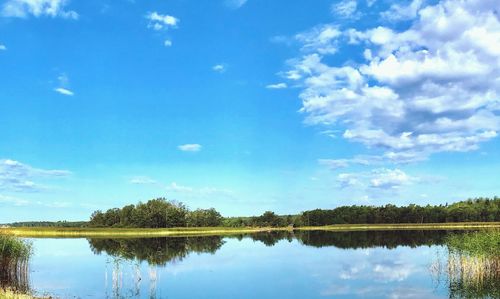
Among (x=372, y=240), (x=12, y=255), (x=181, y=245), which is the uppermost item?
(x=12, y=255)

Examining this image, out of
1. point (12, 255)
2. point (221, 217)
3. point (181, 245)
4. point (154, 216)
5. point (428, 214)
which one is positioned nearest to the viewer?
point (12, 255)

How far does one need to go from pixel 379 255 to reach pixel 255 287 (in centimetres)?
2869

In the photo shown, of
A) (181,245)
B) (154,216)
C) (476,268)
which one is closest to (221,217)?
(154,216)

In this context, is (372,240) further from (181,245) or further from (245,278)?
(245,278)

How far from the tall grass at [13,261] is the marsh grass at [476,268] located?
3138 centimetres

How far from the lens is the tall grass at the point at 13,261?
36062mm

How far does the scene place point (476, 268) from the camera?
1320 inches

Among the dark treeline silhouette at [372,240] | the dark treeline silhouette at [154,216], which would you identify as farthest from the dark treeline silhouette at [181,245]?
the dark treeline silhouette at [154,216]

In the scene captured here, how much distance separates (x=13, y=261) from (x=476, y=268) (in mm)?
35366

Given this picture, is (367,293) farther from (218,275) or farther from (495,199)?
(495,199)

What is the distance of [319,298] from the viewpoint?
29938 millimetres

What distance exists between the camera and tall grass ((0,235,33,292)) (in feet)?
118

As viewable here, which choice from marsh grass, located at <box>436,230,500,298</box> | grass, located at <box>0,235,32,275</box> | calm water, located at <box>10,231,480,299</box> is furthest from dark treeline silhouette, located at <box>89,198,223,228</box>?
marsh grass, located at <box>436,230,500,298</box>

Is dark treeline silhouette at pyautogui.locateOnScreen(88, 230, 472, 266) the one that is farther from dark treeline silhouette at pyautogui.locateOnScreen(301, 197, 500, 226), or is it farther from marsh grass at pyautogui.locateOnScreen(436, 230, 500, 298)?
dark treeline silhouette at pyautogui.locateOnScreen(301, 197, 500, 226)
